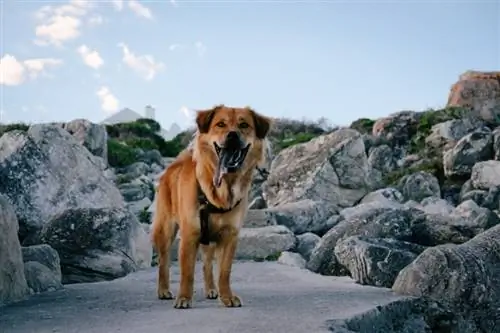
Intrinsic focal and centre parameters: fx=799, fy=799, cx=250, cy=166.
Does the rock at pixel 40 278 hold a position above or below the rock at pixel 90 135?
below

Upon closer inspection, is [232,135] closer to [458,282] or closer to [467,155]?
[458,282]

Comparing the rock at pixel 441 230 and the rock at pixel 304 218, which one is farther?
the rock at pixel 304 218

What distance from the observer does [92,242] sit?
10211 mm

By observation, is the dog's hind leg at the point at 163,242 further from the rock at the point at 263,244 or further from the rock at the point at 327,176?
the rock at the point at 327,176

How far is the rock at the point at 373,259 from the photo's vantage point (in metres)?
9.30

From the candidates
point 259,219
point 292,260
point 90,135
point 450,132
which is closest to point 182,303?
point 292,260

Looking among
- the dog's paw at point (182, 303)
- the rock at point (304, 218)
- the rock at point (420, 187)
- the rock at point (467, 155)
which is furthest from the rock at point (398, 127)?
the dog's paw at point (182, 303)

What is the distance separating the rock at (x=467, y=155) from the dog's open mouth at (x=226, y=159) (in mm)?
19300

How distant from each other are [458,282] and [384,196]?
1293 cm

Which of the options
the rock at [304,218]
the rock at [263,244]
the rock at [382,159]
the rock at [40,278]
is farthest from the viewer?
the rock at [382,159]

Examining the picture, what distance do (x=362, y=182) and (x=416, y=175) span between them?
360 cm

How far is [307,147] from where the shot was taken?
23203mm

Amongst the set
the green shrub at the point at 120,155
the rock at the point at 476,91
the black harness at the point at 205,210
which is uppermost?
the rock at the point at 476,91

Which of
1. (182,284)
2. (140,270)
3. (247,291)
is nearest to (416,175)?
(140,270)
